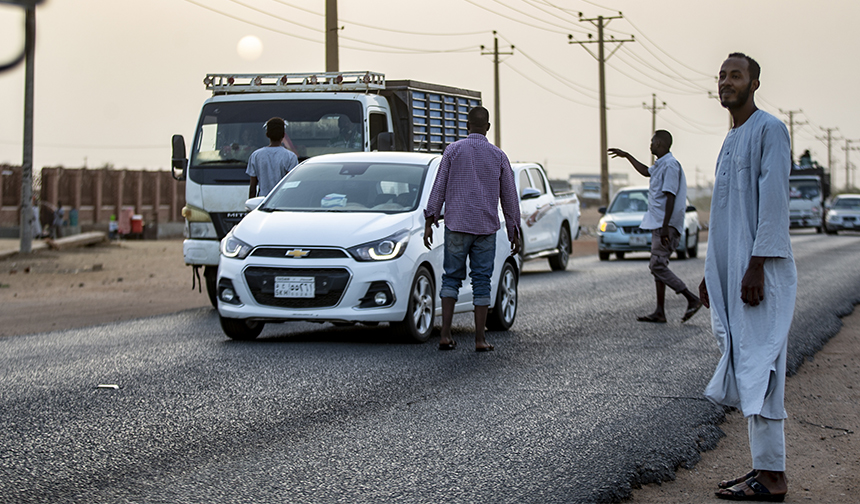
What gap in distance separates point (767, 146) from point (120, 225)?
42.8 meters

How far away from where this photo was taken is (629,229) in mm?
23000

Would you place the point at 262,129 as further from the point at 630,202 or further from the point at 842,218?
the point at 842,218

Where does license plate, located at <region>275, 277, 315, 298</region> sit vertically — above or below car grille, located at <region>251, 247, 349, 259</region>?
below

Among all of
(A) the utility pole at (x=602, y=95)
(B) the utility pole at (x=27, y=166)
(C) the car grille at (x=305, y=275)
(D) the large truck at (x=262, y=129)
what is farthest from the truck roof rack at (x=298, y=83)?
(A) the utility pole at (x=602, y=95)

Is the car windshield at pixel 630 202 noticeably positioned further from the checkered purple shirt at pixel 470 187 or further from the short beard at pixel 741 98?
the short beard at pixel 741 98

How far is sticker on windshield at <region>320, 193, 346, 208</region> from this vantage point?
31.4 feet

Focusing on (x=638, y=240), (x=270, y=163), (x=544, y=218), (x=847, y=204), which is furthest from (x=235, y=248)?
(x=847, y=204)

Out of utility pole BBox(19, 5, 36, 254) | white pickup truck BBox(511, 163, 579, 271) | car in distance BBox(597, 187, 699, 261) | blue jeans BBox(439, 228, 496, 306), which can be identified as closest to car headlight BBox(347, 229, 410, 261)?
blue jeans BBox(439, 228, 496, 306)

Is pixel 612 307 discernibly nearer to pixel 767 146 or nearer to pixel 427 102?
pixel 427 102

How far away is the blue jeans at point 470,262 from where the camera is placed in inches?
340

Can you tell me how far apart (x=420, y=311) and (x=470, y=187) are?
3.93 ft

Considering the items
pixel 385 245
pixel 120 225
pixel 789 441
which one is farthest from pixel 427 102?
pixel 120 225

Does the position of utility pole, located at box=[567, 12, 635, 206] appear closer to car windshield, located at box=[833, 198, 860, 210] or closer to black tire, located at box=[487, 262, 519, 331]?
car windshield, located at box=[833, 198, 860, 210]

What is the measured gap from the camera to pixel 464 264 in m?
8.69
